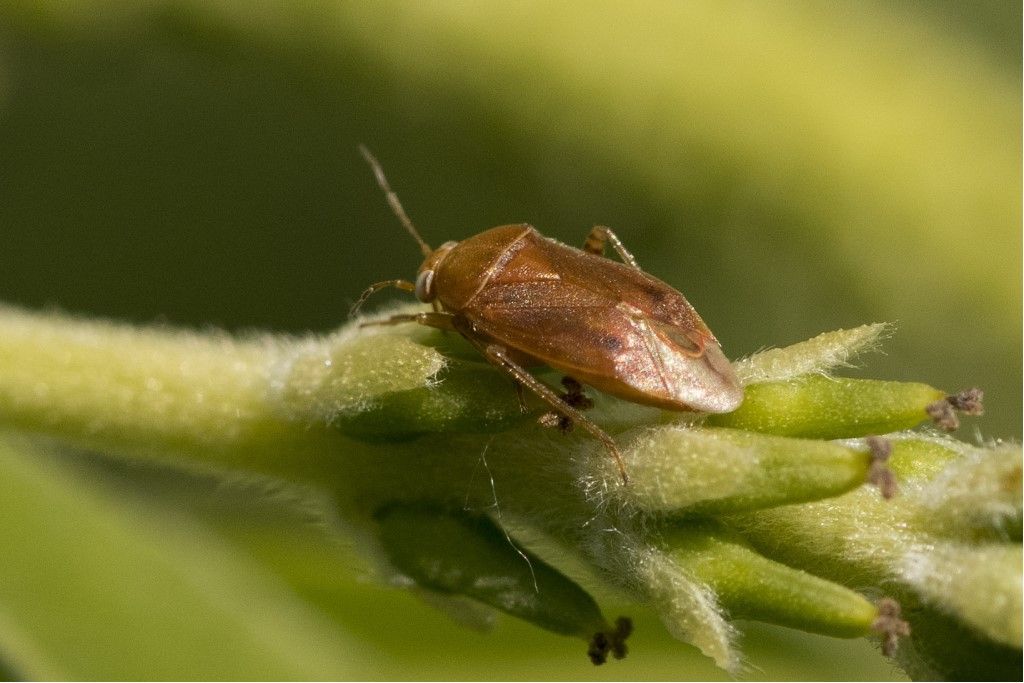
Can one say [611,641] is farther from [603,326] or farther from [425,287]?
[425,287]

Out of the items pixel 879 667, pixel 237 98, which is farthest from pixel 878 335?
pixel 237 98

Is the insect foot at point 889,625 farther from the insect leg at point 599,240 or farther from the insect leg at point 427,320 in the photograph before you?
the insect leg at point 599,240

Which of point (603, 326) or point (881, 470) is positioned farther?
point (603, 326)

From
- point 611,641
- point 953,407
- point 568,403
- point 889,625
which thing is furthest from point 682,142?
point 889,625

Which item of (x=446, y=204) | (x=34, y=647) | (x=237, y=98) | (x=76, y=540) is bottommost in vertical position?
(x=34, y=647)

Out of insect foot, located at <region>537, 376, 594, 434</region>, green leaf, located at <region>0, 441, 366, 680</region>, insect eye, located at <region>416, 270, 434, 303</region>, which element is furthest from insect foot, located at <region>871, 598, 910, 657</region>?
insect eye, located at <region>416, 270, 434, 303</region>

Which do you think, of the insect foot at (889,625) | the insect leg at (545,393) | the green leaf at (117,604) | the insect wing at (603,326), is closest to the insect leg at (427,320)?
the insect wing at (603,326)

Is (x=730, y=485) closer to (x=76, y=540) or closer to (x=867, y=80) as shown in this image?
(x=76, y=540)
